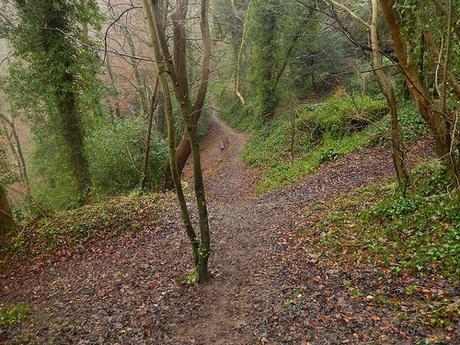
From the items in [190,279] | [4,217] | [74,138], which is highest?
[74,138]

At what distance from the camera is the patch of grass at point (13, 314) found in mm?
5793

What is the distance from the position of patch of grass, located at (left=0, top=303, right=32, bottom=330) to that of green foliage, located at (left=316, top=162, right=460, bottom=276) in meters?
5.79

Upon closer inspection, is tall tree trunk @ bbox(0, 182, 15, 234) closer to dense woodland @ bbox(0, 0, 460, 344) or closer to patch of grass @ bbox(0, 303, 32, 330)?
dense woodland @ bbox(0, 0, 460, 344)

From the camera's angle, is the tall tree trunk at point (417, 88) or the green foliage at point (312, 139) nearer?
the tall tree trunk at point (417, 88)

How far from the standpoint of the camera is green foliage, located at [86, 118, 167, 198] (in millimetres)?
13179

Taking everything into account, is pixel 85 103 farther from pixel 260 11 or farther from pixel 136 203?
pixel 260 11

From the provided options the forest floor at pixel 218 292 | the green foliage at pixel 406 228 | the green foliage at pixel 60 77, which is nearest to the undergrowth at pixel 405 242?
the green foliage at pixel 406 228

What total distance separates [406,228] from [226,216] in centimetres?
510

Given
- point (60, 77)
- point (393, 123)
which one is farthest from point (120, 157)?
point (393, 123)

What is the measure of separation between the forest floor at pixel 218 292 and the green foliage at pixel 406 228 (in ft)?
1.25

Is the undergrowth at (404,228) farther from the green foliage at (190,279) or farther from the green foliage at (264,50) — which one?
the green foliage at (264,50)

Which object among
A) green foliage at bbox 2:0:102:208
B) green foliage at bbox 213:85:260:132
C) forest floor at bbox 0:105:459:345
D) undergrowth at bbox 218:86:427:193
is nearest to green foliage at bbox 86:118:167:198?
green foliage at bbox 2:0:102:208

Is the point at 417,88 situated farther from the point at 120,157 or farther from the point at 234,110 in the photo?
the point at 234,110

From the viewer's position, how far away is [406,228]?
566 centimetres
